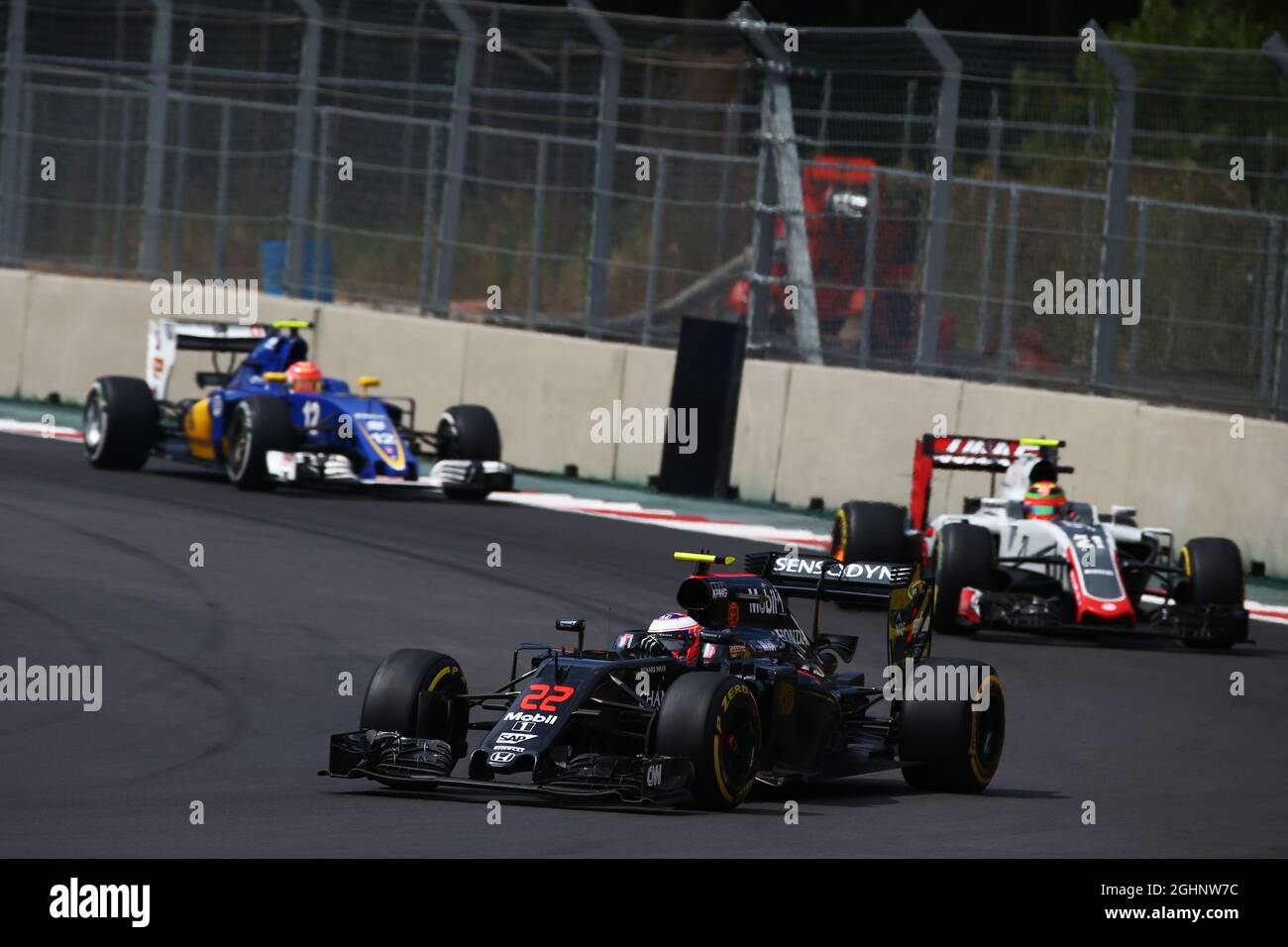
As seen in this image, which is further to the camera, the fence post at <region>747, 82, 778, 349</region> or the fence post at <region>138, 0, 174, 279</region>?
the fence post at <region>138, 0, 174, 279</region>

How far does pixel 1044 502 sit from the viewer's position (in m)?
16.2

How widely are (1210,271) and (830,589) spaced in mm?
8882

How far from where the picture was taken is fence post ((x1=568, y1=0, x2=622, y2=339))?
22422 mm

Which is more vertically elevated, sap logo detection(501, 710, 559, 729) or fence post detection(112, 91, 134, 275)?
fence post detection(112, 91, 134, 275)

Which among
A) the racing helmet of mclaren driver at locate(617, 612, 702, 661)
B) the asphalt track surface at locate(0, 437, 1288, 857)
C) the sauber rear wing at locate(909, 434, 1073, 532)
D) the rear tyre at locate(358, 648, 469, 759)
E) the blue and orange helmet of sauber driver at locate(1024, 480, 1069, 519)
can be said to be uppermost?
the sauber rear wing at locate(909, 434, 1073, 532)

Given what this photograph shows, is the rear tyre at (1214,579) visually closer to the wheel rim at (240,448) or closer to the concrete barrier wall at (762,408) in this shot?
the concrete barrier wall at (762,408)

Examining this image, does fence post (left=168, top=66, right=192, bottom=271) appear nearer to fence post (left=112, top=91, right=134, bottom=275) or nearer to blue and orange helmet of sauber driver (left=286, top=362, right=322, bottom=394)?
fence post (left=112, top=91, right=134, bottom=275)

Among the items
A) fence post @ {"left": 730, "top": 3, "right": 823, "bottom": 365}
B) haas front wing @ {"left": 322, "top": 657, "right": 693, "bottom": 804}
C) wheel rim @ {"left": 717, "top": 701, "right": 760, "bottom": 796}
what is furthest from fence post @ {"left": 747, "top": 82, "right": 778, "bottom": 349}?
wheel rim @ {"left": 717, "top": 701, "right": 760, "bottom": 796}

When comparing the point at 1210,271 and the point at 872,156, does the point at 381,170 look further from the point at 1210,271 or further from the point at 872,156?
the point at 1210,271

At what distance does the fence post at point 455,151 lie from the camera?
23.3 meters

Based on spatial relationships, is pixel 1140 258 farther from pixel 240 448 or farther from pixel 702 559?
pixel 702 559

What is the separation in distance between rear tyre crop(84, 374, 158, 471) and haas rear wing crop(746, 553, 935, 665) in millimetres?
10246

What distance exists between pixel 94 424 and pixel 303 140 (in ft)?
16.0
